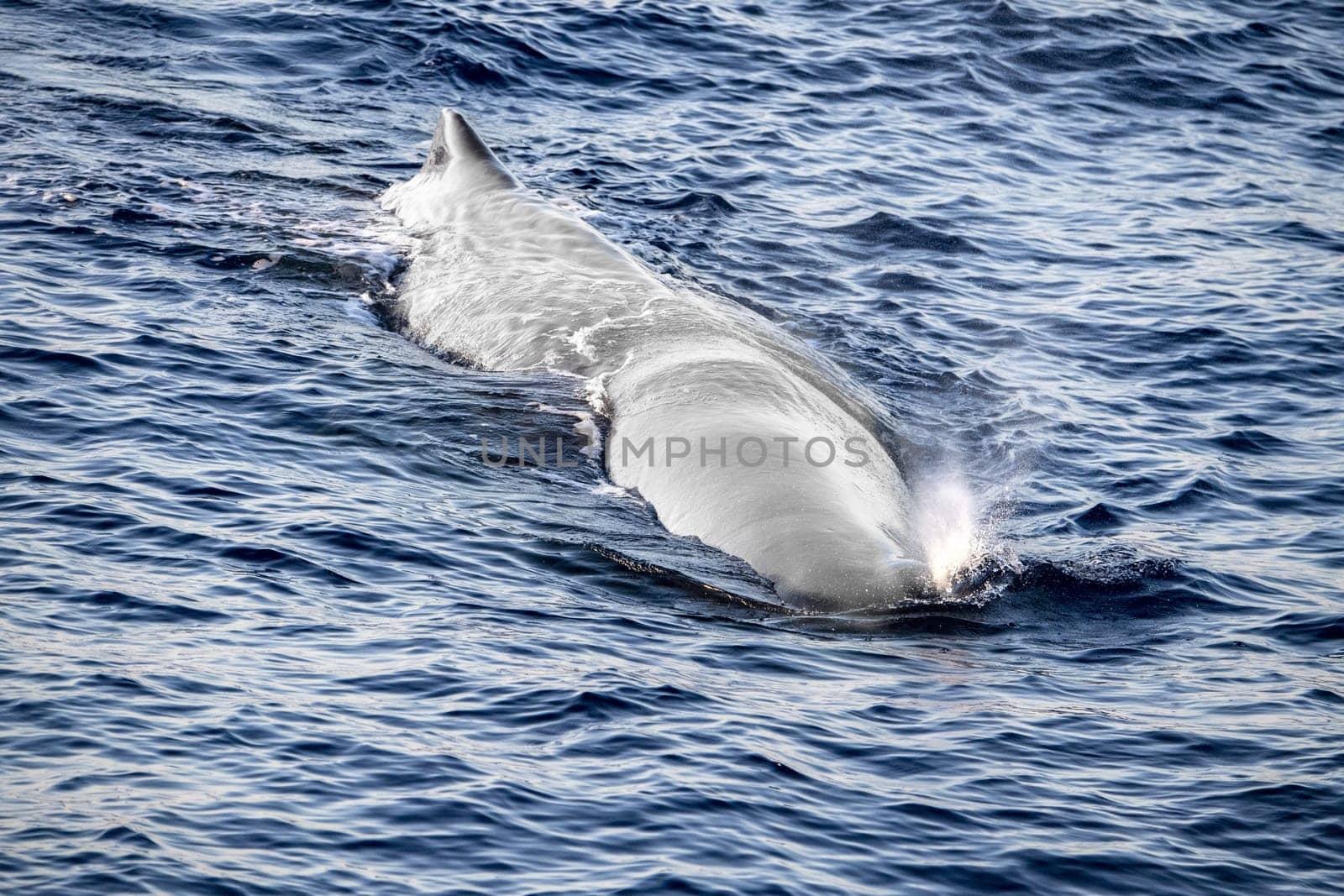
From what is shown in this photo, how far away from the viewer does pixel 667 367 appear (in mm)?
15281

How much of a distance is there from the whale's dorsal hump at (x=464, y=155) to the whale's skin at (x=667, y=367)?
0.08ft

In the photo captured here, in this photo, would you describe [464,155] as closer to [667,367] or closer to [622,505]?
[667,367]

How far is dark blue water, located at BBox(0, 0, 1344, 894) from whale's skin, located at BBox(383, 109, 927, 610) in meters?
0.39

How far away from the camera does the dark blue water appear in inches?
352

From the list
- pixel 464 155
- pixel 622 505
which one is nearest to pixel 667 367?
pixel 622 505

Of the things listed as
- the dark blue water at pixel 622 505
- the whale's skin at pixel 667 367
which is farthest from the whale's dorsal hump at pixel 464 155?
the dark blue water at pixel 622 505

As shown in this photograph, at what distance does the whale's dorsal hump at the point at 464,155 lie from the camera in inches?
830

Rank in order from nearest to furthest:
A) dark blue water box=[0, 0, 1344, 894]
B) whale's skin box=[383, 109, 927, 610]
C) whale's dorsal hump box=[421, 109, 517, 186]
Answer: dark blue water box=[0, 0, 1344, 894] < whale's skin box=[383, 109, 927, 610] < whale's dorsal hump box=[421, 109, 517, 186]

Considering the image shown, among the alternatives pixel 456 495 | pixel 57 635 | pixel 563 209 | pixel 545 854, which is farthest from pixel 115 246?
pixel 545 854

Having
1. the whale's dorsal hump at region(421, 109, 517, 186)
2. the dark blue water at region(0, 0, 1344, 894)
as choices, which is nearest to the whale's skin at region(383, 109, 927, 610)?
the whale's dorsal hump at region(421, 109, 517, 186)

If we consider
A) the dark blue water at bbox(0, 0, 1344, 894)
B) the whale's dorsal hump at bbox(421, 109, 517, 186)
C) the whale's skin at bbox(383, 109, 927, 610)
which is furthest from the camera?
the whale's dorsal hump at bbox(421, 109, 517, 186)

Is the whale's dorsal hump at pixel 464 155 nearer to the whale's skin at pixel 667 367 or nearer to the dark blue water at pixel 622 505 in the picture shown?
the whale's skin at pixel 667 367

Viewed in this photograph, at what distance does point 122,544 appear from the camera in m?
11.7

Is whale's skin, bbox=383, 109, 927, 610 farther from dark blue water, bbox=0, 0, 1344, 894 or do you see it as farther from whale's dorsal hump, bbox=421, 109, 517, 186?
dark blue water, bbox=0, 0, 1344, 894
